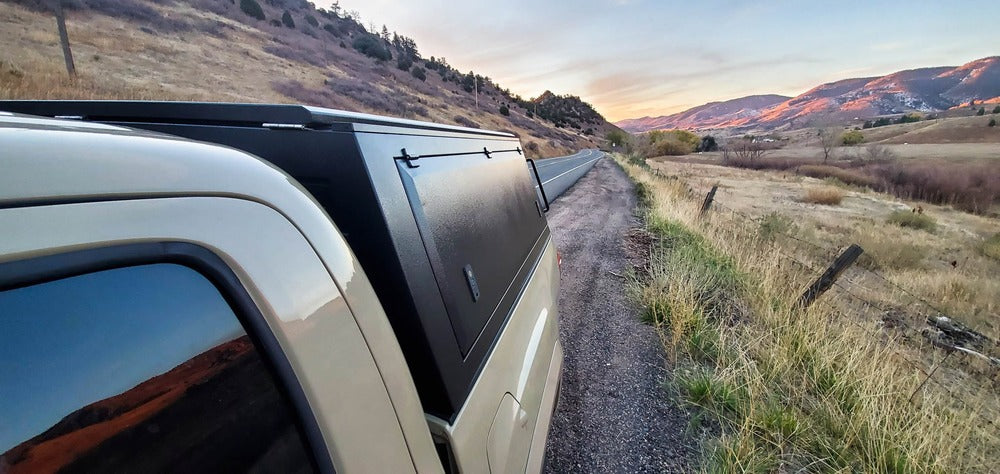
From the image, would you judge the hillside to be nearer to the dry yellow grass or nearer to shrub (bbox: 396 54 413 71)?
shrub (bbox: 396 54 413 71)

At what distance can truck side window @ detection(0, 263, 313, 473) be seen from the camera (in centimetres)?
49

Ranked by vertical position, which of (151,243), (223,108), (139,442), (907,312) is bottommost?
(907,312)

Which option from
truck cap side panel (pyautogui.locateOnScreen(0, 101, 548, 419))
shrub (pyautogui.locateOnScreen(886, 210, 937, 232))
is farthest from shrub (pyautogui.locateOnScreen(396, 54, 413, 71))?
truck cap side panel (pyautogui.locateOnScreen(0, 101, 548, 419))

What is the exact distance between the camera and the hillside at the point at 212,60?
59.4 feet

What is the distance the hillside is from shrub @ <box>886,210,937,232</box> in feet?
92.4

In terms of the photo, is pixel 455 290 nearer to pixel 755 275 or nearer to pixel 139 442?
pixel 139 442

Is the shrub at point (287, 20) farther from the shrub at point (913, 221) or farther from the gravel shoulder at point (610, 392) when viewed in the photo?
the shrub at point (913, 221)

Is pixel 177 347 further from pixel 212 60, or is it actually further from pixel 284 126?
pixel 212 60

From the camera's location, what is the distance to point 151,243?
61cm

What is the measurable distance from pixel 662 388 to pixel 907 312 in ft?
21.1

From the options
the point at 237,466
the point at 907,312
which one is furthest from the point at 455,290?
the point at 907,312

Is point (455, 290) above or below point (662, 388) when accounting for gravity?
above

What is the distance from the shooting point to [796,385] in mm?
3832

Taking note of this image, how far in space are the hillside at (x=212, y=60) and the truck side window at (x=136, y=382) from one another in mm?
17904
